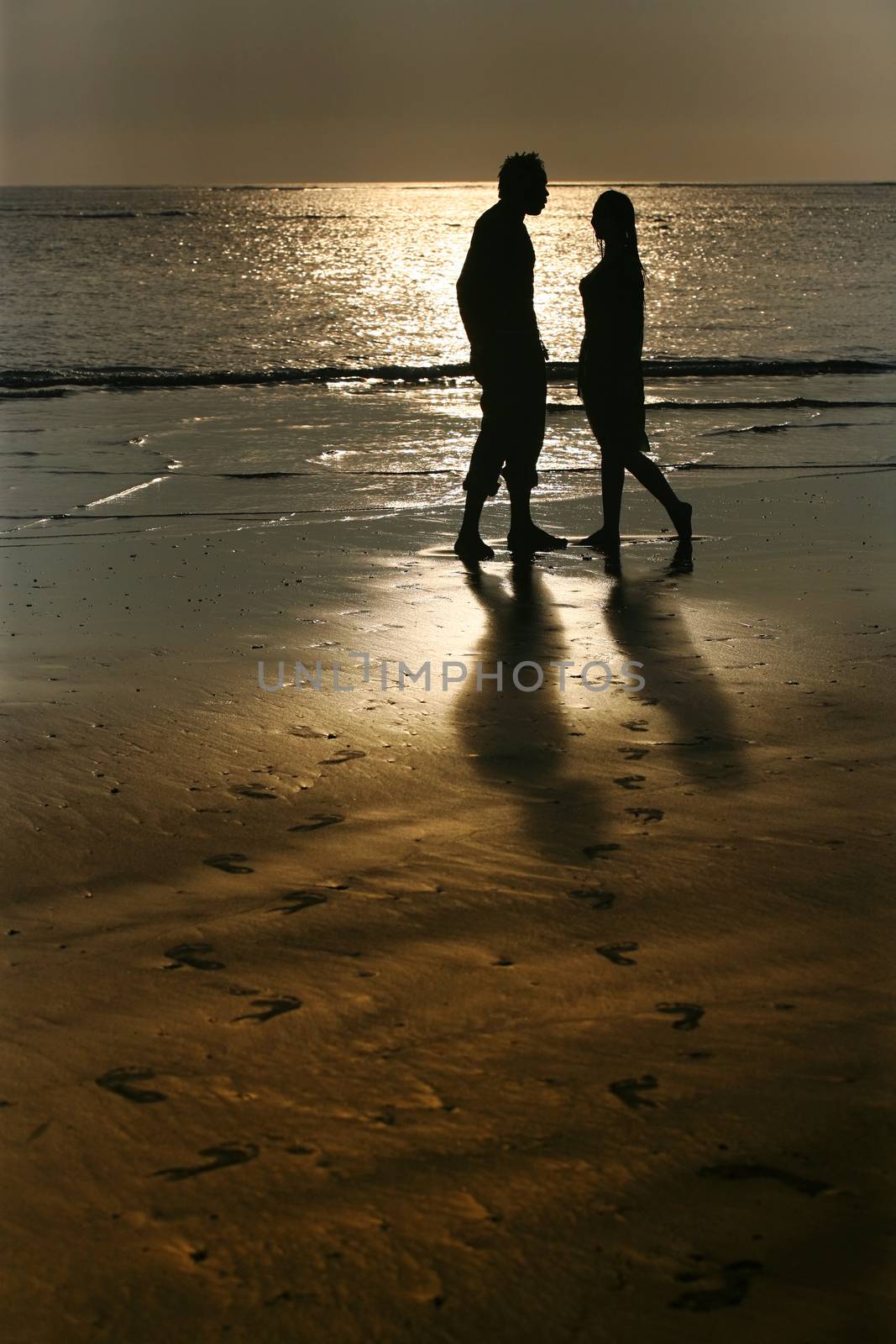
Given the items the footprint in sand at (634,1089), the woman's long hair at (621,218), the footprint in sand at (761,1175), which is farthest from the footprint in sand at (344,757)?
the woman's long hair at (621,218)

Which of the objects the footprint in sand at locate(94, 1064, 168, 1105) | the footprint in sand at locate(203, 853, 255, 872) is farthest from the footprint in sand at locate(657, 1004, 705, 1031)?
the footprint in sand at locate(203, 853, 255, 872)

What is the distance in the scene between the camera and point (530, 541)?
23.8 feet

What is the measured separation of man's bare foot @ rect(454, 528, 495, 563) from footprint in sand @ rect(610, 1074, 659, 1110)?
4.90m

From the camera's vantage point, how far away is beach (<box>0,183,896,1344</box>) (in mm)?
1876

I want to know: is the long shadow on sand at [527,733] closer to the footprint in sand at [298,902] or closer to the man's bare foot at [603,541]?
the footprint in sand at [298,902]

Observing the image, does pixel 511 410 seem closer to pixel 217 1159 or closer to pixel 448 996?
pixel 448 996

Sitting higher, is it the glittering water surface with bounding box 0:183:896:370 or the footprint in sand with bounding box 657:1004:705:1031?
the glittering water surface with bounding box 0:183:896:370

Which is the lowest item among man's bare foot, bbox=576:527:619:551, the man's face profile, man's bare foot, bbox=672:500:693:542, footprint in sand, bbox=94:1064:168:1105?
footprint in sand, bbox=94:1064:168:1105

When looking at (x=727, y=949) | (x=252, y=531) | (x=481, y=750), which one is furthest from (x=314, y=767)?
(x=252, y=531)

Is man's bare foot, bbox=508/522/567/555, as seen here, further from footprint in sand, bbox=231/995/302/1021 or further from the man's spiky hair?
footprint in sand, bbox=231/995/302/1021

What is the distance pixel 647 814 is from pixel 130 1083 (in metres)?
1.63

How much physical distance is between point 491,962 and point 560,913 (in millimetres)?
270

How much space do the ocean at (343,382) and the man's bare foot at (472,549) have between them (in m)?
1.37

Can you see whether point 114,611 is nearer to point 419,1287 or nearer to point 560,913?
point 560,913
